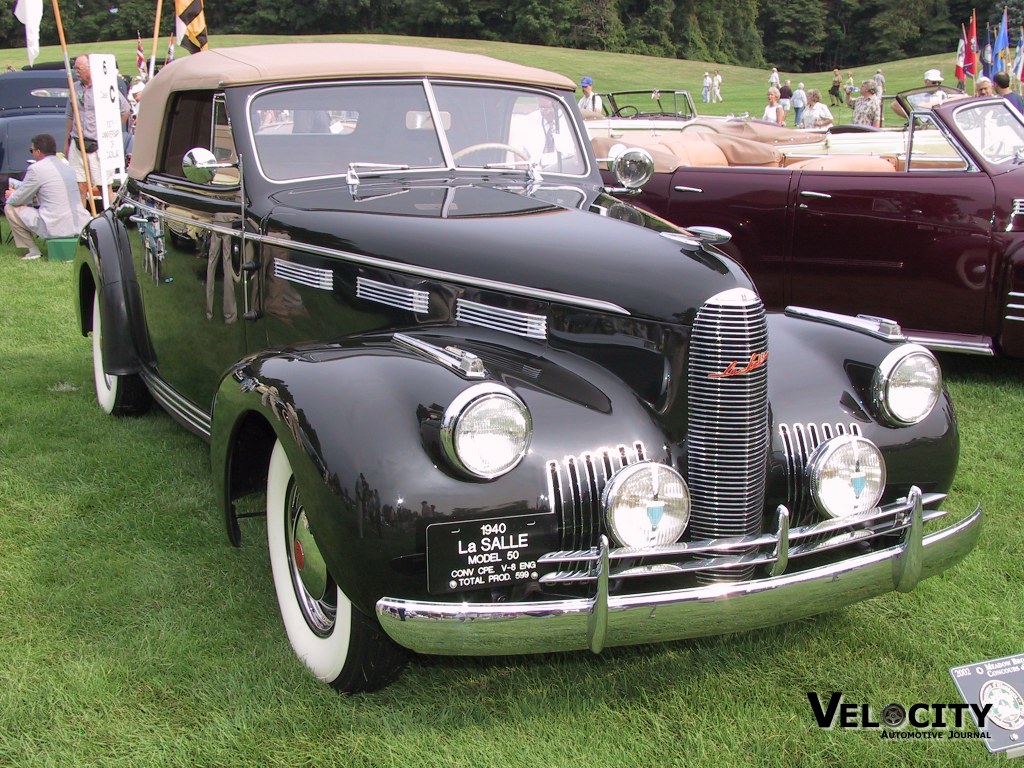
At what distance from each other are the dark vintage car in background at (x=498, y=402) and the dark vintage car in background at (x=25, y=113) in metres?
9.37

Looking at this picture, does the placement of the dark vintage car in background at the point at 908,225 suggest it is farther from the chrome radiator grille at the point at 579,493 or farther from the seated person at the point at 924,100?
the chrome radiator grille at the point at 579,493

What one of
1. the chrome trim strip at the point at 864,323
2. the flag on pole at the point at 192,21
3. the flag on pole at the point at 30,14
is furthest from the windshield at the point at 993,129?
the flag on pole at the point at 30,14

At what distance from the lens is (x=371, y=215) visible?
11.4 ft

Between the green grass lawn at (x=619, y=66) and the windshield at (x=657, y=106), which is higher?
the green grass lawn at (x=619, y=66)

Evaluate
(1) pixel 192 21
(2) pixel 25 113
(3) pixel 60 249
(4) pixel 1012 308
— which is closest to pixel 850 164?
(4) pixel 1012 308

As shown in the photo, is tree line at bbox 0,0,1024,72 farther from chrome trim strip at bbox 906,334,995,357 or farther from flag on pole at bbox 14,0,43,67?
chrome trim strip at bbox 906,334,995,357

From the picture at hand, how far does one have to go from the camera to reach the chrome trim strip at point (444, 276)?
2.94m

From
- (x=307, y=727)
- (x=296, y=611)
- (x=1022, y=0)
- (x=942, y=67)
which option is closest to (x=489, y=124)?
(x=296, y=611)

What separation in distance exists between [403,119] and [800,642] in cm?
247

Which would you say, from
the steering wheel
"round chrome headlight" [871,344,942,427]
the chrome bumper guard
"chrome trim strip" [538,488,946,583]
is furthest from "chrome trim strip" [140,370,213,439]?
"round chrome headlight" [871,344,942,427]

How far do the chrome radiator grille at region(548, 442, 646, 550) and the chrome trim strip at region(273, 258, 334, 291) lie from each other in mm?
1340

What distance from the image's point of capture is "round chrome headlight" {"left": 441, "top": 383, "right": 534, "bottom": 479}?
8.09 feet

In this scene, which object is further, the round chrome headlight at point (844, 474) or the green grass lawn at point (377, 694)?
the round chrome headlight at point (844, 474)

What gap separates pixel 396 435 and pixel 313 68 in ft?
6.63
